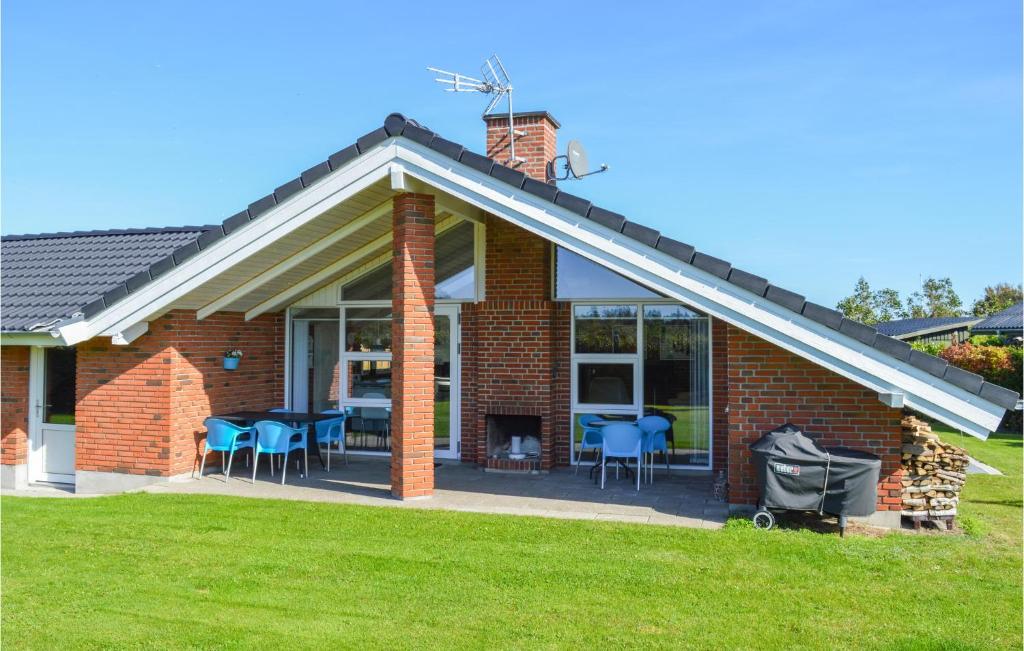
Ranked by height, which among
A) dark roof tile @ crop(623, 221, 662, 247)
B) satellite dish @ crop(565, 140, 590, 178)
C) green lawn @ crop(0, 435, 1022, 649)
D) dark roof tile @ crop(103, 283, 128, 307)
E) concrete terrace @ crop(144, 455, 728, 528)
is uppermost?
satellite dish @ crop(565, 140, 590, 178)

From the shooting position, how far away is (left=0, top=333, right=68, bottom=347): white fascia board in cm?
979

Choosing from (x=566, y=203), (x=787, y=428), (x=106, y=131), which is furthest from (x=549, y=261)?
(x=106, y=131)

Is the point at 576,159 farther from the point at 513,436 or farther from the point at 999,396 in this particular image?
the point at 999,396

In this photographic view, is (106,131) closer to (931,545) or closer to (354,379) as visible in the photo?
(354,379)

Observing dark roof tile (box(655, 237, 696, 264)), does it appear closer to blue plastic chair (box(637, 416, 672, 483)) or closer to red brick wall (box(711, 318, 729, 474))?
blue plastic chair (box(637, 416, 672, 483))

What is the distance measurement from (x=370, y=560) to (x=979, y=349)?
60.5ft

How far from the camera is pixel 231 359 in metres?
10.8

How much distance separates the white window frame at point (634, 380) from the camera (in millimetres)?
10562

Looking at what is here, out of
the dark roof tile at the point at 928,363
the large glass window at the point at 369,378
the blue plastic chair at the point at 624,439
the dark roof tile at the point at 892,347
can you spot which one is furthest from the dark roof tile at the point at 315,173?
the dark roof tile at the point at 928,363

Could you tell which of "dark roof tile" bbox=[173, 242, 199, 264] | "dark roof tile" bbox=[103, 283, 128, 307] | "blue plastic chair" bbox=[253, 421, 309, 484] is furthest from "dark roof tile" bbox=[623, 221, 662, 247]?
"dark roof tile" bbox=[103, 283, 128, 307]

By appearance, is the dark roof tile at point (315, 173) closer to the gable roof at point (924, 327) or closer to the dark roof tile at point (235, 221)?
the dark roof tile at point (235, 221)

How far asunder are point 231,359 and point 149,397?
131cm

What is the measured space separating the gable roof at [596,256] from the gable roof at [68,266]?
153 centimetres

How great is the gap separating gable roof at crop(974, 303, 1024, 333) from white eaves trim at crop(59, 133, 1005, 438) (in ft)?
71.5
